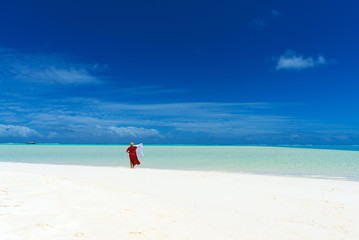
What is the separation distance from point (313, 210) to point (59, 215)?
6.65 metres

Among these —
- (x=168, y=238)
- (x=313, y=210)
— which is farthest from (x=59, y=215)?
(x=313, y=210)

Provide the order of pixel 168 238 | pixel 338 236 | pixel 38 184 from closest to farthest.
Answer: pixel 168 238 → pixel 338 236 → pixel 38 184

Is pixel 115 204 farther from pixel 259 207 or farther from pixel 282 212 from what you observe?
pixel 282 212

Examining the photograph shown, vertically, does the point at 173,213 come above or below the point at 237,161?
below

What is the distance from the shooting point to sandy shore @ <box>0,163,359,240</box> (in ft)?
16.4

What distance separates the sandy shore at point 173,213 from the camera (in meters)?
5.00

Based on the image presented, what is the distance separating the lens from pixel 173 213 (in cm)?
635

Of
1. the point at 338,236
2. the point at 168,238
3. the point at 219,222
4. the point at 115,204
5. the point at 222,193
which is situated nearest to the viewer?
the point at 168,238

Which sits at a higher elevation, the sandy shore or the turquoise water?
the turquoise water

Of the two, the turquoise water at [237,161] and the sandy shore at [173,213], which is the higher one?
the turquoise water at [237,161]

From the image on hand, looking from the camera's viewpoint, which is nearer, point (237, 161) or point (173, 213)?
point (173, 213)

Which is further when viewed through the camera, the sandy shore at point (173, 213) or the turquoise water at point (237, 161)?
the turquoise water at point (237, 161)

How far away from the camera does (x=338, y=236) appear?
5.17 m

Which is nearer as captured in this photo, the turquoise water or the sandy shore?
the sandy shore
